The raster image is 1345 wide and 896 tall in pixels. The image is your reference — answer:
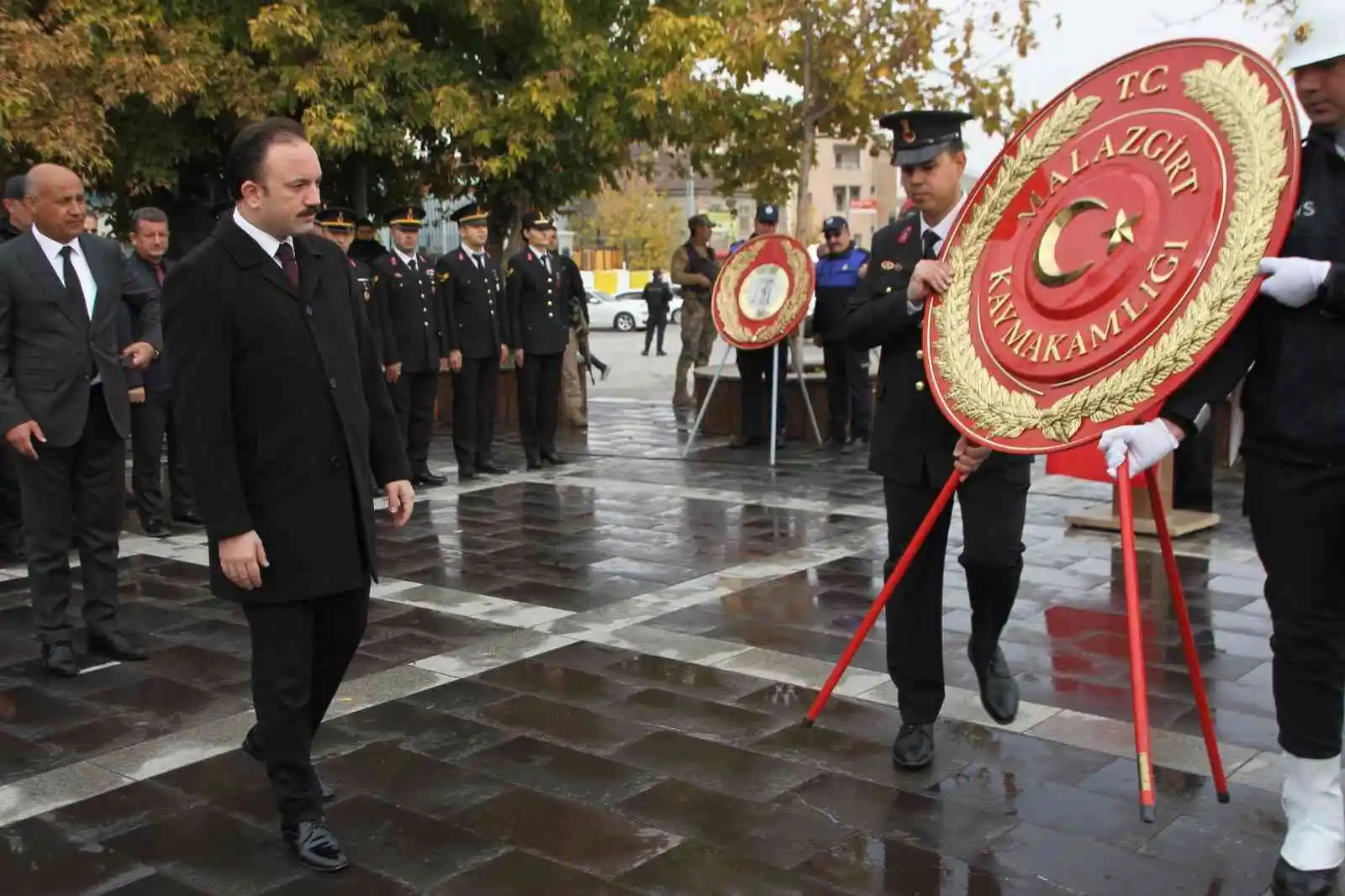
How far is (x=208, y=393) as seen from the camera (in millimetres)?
3420

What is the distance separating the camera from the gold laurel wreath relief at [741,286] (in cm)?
1098

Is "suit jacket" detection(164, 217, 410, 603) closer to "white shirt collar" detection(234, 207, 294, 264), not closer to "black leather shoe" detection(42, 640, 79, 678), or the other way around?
"white shirt collar" detection(234, 207, 294, 264)

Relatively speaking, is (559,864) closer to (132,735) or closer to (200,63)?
(132,735)

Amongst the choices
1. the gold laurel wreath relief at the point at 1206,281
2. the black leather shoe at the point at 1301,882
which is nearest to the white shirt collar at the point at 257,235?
the gold laurel wreath relief at the point at 1206,281

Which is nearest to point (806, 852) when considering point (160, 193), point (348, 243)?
point (348, 243)

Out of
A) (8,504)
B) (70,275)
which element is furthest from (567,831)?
(8,504)

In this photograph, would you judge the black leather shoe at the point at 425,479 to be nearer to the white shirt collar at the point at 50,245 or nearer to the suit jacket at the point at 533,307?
the suit jacket at the point at 533,307

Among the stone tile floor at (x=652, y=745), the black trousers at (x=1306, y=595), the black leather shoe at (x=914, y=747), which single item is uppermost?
the black trousers at (x=1306, y=595)

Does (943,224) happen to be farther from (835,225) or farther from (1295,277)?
(835,225)

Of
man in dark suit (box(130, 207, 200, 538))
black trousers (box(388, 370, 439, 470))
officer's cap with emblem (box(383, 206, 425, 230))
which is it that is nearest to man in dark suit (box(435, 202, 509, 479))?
black trousers (box(388, 370, 439, 470))

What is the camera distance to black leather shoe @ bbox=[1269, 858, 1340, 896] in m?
3.25

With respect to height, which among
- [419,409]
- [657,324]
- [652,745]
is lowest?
[657,324]

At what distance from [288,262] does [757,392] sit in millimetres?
8824

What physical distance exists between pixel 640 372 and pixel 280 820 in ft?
65.5
